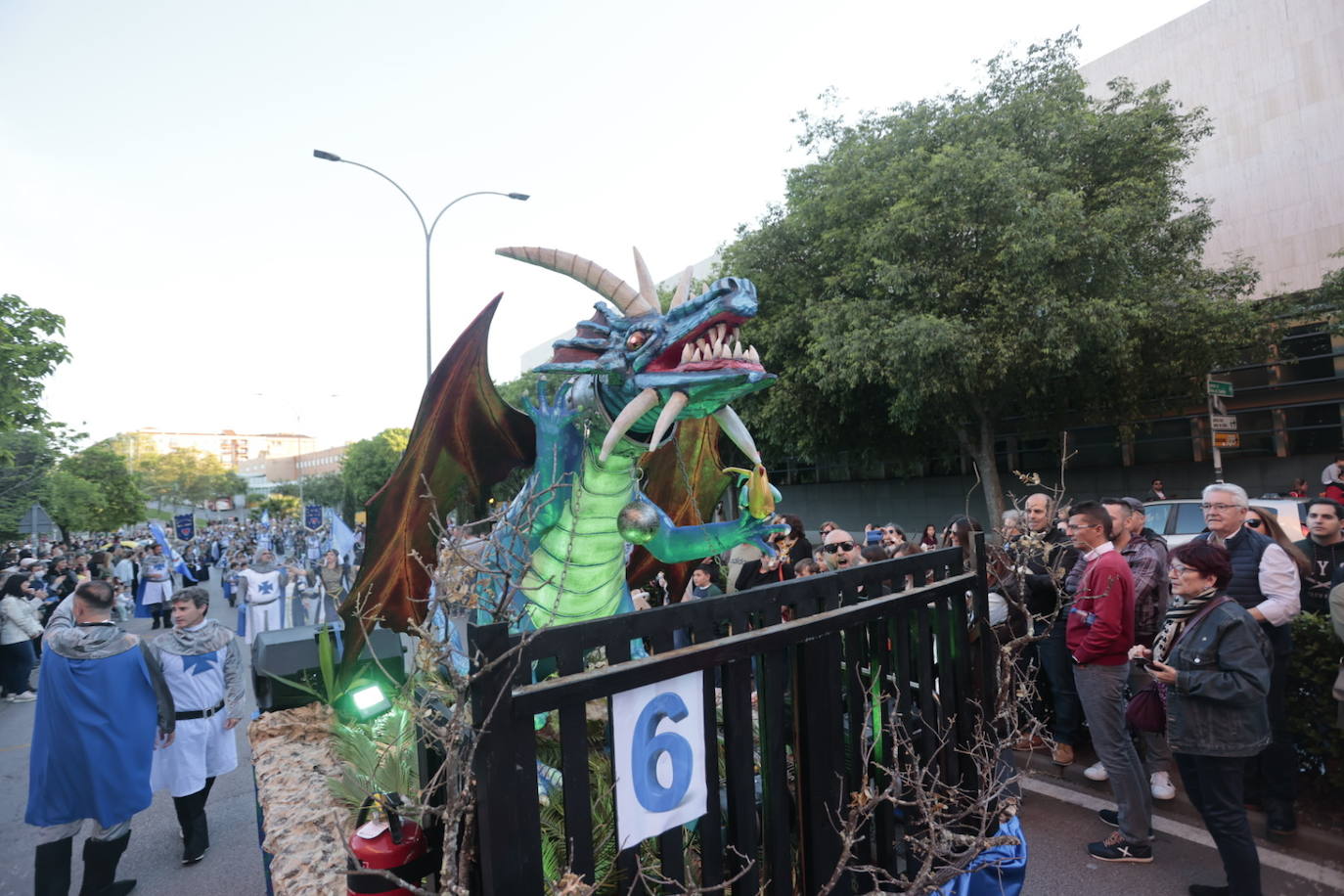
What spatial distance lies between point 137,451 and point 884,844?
9399 cm

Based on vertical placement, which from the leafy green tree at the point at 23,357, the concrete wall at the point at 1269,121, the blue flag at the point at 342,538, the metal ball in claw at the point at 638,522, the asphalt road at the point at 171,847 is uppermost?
the concrete wall at the point at 1269,121

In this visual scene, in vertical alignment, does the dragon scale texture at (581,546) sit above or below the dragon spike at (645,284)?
below

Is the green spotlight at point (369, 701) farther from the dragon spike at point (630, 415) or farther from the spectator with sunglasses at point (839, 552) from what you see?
the spectator with sunglasses at point (839, 552)

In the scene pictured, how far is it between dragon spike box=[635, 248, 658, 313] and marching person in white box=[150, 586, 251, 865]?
3.25m

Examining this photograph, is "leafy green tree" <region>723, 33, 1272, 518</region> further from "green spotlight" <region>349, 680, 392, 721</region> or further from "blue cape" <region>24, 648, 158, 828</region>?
"blue cape" <region>24, 648, 158, 828</region>

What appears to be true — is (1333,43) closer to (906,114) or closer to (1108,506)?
(906,114)

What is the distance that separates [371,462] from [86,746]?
143 feet

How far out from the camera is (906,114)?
550 inches

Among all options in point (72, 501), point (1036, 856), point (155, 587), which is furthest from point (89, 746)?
point (72, 501)

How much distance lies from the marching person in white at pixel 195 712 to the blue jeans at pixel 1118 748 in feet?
15.2

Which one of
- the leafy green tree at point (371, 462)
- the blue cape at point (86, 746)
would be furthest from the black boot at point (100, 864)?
the leafy green tree at point (371, 462)

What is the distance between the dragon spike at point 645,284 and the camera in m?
2.83

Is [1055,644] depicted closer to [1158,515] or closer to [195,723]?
[195,723]

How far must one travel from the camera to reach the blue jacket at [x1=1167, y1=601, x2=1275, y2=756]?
2787 millimetres
